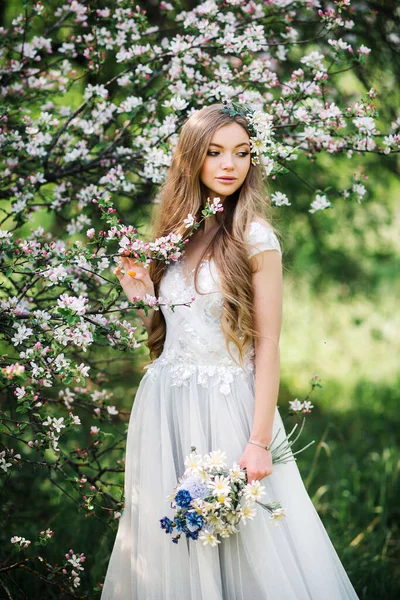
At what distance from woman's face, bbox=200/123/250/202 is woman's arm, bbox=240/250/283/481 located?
0.30 metres

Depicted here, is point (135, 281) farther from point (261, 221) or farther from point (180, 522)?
point (180, 522)

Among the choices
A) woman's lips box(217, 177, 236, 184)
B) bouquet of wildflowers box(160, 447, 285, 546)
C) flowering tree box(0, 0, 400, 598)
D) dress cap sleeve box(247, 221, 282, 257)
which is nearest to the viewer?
bouquet of wildflowers box(160, 447, 285, 546)

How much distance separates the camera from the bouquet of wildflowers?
1816 mm

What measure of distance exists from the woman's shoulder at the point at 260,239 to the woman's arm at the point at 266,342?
0.7 inches

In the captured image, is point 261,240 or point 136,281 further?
point 136,281

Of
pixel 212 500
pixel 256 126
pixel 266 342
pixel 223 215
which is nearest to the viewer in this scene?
pixel 212 500

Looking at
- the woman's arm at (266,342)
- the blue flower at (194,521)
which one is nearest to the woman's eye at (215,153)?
the woman's arm at (266,342)

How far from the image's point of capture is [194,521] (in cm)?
182

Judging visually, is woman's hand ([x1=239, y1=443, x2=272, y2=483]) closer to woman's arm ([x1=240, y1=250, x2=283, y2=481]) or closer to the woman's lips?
woman's arm ([x1=240, y1=250, x2=283, y2=481])

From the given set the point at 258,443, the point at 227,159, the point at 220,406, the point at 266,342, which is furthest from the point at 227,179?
the point at 258,443

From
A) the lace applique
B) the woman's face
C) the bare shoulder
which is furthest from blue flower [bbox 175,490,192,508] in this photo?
the woman's face

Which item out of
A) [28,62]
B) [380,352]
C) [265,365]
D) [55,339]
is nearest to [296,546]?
[265,365]

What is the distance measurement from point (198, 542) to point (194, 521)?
19 centimetres

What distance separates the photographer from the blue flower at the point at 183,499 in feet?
6.03
